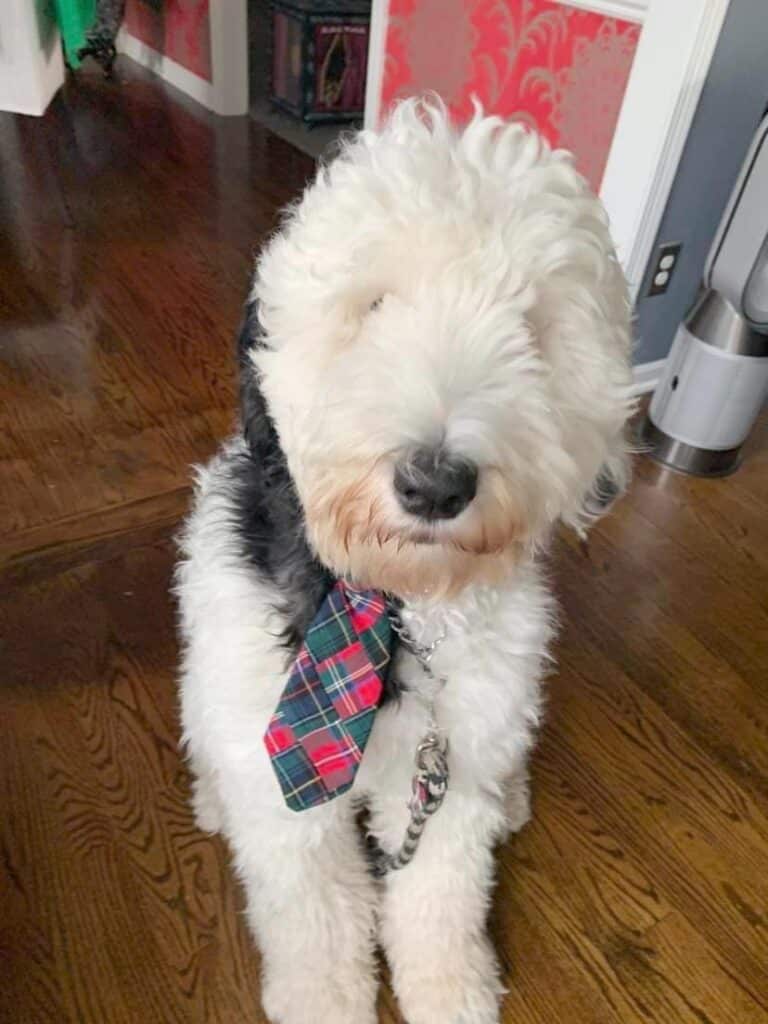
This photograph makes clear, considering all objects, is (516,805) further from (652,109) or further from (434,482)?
(652,109)

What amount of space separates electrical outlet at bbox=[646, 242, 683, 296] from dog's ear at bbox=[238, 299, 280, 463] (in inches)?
61.3

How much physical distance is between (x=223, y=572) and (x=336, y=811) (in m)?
0.33

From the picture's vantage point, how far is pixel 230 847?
1.21 meters

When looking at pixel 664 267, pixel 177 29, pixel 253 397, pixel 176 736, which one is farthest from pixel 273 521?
pixel 177 29

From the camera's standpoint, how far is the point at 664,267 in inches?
86.0

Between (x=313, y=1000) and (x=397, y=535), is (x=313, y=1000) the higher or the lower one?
the lower one

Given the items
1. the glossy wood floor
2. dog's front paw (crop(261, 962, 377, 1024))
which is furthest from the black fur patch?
the glossy wood floor

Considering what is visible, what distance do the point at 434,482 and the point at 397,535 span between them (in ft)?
0.23

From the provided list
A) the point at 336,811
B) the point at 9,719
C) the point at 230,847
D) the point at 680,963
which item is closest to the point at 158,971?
the point at 230,847

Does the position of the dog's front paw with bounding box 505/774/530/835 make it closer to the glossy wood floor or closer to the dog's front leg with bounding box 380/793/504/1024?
the glossy wood floor

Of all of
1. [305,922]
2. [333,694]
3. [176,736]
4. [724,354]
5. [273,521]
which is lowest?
[176,736]

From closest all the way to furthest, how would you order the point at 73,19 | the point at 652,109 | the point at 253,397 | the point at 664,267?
the point at 253,397, the point at 652,109, the point at 664,267, the point at 73,19

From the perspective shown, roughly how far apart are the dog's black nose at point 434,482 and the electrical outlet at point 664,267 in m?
1.69

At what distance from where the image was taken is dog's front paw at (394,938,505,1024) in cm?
105
